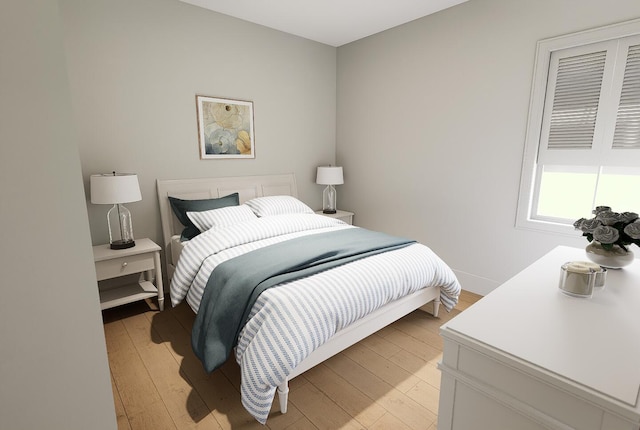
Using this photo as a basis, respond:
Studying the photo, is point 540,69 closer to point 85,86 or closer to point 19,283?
point 19,283

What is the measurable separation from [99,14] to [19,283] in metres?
2.85

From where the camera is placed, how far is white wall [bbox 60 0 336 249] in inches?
104

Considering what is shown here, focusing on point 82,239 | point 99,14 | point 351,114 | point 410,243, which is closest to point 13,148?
point 82,239

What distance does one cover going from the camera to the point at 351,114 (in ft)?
13.6

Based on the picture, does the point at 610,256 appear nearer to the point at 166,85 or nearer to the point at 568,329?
the point at 568,329

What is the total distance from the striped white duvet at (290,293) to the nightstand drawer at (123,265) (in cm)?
45

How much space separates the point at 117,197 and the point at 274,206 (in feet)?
4.44

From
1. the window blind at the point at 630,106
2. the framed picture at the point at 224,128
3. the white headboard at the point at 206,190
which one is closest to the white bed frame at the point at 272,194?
the white headboard at the point at 206,190

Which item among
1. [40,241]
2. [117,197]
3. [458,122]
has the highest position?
[458,122]

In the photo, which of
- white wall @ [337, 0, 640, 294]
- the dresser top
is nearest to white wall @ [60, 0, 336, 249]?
white wall @ [337, 0, 640, 294]

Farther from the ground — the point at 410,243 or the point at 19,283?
the point at 19,283

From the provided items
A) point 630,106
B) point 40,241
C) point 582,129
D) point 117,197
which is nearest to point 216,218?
point 117,197

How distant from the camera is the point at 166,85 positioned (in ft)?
9.83

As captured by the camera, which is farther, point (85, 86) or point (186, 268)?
point (85, 86)
